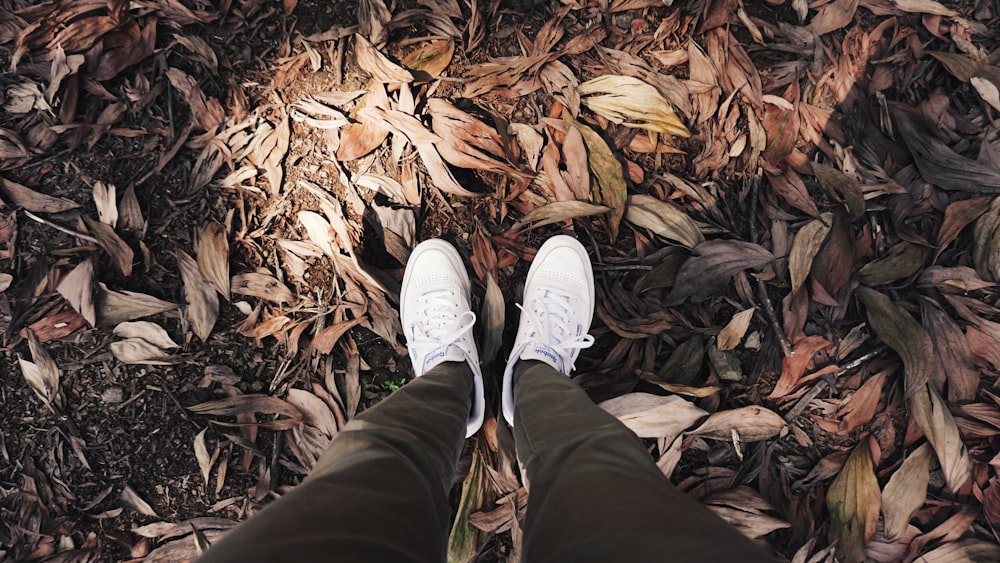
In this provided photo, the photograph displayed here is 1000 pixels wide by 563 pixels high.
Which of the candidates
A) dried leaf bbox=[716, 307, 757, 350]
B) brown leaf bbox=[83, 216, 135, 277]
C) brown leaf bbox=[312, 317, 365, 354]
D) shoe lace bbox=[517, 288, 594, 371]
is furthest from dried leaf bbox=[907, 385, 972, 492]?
brown leaf bbox=[83, 216, 135, 277]

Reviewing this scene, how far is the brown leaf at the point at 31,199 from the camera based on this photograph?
47.3 inches

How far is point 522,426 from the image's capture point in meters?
0.98

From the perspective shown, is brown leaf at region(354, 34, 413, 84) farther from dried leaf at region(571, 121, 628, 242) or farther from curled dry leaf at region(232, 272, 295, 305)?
curled dry leaf at region(232, 272, 295, 305)

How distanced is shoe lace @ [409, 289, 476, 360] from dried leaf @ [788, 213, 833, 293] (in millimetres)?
823

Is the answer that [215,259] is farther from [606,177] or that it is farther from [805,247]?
[805,247]

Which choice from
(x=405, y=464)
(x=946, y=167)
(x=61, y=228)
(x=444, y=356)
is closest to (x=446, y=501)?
(x=405, y=464)

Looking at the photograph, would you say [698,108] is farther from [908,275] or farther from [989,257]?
[989,257]

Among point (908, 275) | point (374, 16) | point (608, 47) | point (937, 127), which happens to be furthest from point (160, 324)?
point (937, 127)

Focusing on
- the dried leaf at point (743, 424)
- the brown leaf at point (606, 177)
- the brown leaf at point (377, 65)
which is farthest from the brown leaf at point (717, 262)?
the brown leaf at point (377, 65)

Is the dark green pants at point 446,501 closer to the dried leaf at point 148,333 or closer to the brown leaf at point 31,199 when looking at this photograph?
the dried leaf at point 148,333

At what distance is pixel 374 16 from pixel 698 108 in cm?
87

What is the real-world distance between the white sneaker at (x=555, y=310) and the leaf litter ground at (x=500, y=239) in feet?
0.19

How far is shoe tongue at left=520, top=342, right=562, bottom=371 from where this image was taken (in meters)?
1.19

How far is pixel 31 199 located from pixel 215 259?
0.46 metres
